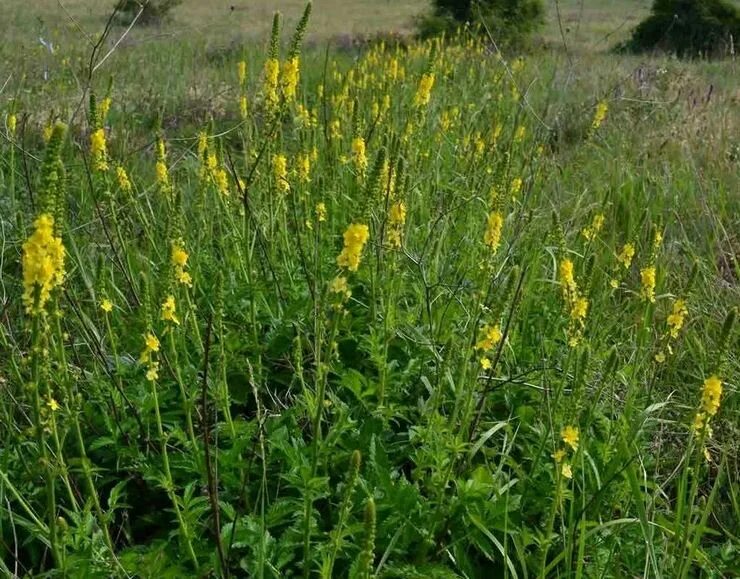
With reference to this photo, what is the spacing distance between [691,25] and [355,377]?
42.1 feet

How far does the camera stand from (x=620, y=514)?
6.56ft

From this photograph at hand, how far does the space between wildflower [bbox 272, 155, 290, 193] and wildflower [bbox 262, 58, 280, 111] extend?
0.39m

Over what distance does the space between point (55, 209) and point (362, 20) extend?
21.4 metres

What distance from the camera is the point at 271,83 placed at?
2.13 metres

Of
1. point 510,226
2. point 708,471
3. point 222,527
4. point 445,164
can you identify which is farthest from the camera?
point 445,164

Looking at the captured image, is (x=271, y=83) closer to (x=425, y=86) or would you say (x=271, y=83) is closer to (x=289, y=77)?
(x=289, y=77)

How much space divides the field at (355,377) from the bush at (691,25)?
32.4ft

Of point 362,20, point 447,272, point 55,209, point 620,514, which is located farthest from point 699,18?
point 55,209

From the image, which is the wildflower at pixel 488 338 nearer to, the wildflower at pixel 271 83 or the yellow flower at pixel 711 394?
the yellow flower at pixel 711 394

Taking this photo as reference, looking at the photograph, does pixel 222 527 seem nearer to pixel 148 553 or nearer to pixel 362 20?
pixel 148 553

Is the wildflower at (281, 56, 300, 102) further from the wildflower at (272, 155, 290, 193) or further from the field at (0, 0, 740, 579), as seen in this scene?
the wildflower at (272, 155, 290, 193)

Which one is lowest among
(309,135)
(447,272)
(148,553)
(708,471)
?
(708,471)

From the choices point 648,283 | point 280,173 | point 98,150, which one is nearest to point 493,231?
point 648,283

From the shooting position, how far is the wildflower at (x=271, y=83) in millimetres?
2091
